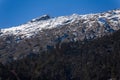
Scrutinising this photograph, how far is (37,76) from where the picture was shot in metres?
139

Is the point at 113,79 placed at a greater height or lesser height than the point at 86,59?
lesser

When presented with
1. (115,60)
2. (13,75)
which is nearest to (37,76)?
(13,75)

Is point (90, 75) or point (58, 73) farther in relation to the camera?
point (58, 73)

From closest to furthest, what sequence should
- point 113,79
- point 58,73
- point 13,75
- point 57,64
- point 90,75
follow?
point 13,75
point 113,79
point 90,75
point 58,73
point 57,64

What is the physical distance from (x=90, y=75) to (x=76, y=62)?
117 feet

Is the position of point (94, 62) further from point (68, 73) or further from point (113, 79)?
point (113, 79)

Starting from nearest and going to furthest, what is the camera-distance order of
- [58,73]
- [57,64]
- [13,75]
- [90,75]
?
[13,75] < [90,75] < [58,73] < [57,64]

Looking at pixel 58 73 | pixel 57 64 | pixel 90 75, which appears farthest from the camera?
pixel 57 64

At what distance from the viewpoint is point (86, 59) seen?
634 ft

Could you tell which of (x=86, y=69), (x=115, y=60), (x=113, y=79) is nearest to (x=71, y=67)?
(x=86, y=69)

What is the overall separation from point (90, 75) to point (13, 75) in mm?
41237

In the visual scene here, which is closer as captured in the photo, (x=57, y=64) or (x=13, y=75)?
(x=13, y=75)

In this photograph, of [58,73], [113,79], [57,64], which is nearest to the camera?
[113,79]

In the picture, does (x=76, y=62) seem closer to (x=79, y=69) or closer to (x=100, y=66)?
(x=79, y=69)
